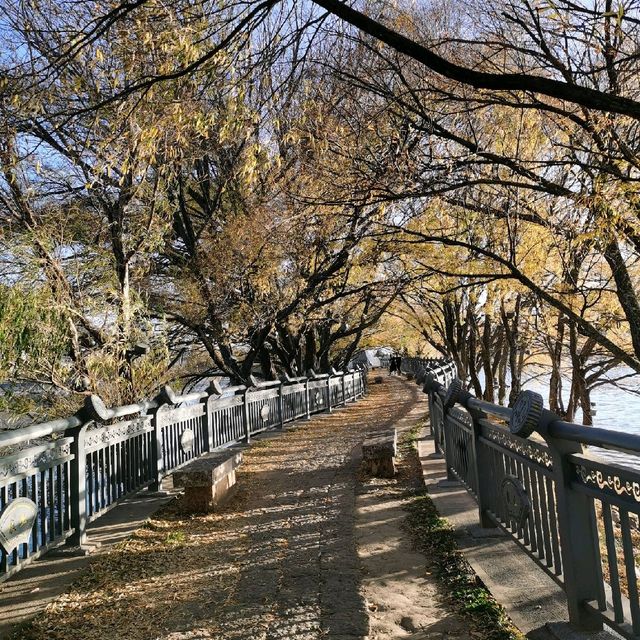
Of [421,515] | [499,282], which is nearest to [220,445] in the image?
[421,515]

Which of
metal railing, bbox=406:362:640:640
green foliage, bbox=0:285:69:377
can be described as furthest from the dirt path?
green foliage, bbox=0:285:69:377

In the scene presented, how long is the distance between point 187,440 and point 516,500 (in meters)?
6.04

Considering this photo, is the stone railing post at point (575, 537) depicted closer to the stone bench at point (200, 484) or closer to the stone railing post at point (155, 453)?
the stone bench at point (200, 484)

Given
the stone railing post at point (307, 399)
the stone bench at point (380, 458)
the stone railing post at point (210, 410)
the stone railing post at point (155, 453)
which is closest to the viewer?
the stone railing post at point (155, 453)

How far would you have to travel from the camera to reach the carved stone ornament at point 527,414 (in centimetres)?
343

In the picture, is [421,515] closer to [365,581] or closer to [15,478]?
[365,581]

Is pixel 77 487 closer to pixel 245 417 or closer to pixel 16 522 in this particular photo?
pixel 16 522

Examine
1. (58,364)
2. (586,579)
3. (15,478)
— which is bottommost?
(586,579)

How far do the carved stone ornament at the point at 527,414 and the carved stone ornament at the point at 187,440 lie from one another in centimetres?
625

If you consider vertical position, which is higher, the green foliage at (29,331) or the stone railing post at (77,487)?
the green foliage at (29,331)

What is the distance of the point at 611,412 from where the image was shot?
108ft

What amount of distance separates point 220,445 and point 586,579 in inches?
334

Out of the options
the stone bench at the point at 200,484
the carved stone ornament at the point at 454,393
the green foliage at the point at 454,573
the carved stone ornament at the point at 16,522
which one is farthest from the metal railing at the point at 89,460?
the carved stone ornament at the point at 454,393

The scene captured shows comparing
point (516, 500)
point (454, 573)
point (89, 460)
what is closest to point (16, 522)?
point (89, 460)
